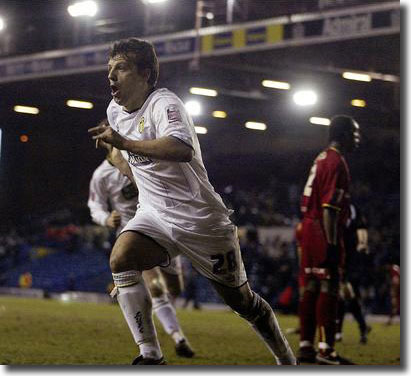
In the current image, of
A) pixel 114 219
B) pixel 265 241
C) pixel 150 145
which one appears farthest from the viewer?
pixel 265 241

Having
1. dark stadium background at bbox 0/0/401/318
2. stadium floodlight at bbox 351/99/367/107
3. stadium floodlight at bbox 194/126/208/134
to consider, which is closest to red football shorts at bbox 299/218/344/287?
dark stadium background at bbox 0/0/401/318

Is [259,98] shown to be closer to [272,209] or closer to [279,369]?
[272,209]

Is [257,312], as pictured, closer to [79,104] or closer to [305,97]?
[79,104]

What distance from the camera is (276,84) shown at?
7172 mm

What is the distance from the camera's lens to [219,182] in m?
6.10

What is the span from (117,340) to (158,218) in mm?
2773

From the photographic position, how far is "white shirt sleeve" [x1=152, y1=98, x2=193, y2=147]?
151 inches

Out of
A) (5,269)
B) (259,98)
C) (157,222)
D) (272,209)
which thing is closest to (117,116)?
(157,222)

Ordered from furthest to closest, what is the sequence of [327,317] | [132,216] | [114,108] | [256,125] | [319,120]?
[319,120] → [256,125] → [132,216] → [327,317] → [114,108]

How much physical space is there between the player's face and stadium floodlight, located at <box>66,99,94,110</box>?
1.57 metres

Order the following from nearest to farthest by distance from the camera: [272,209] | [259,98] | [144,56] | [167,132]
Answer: [167,132], [144,56], [259,98], [272,209]

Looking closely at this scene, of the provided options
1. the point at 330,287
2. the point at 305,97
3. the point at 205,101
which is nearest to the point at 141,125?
the point at 330,287

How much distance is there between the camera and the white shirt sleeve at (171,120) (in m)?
3.85

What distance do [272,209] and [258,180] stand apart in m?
1.34
